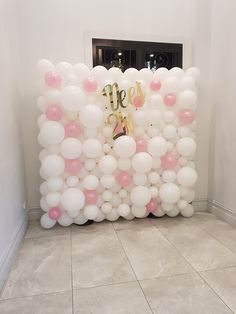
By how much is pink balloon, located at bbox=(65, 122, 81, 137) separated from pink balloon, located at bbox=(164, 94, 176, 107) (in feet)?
3.26

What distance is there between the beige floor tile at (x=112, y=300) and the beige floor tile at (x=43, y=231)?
3.40 feet

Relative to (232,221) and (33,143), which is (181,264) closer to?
(232,221)

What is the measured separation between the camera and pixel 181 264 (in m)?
1.95

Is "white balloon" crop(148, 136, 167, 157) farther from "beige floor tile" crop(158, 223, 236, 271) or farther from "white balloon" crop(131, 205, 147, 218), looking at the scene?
"beige floor tile" crop(158, 223, 236, 271)

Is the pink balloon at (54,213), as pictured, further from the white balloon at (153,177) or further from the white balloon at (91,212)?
the white balloon at (153,177)

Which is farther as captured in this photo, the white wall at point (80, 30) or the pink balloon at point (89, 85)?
the white wall at point (80, 30)

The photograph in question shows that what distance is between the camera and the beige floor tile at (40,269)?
5.52ft

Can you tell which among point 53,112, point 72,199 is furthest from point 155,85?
point 72,199

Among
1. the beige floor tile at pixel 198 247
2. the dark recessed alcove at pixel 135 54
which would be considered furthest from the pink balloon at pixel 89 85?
the beige floor tile at pixel 198 247

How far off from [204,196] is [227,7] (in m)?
2.27

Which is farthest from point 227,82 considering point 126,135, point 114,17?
point 114,17

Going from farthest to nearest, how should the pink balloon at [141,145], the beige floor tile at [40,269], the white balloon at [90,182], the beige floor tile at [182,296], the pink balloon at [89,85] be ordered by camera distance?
the pink balloon at [141,145] < the white balloon at [90,182] < the pink balloon at [89,85] < the beige floor tile at [40,269] < the beige floor tile at [182,296]

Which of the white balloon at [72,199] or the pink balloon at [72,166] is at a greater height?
the pink balloon at [72,166]

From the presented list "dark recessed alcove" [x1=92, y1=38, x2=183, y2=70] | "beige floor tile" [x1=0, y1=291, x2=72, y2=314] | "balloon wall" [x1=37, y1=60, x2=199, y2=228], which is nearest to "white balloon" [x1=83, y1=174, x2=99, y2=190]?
"balloon wall" [x1=37, y1=60, x2=199, y2=228]
